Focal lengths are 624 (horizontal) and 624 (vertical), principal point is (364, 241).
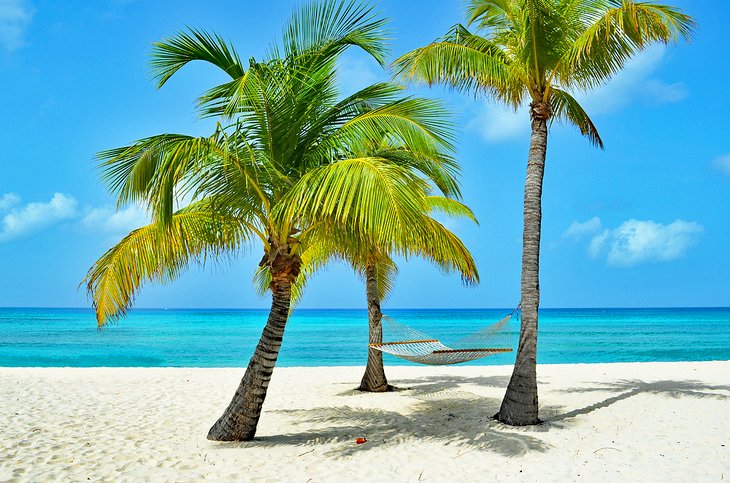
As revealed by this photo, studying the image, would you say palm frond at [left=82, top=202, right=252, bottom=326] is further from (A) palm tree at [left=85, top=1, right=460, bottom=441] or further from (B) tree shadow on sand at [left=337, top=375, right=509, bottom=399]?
(B) tree shadow on sand at [left=337, top=375, right=509, bottom=399]

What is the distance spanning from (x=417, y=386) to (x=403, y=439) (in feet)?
11.9

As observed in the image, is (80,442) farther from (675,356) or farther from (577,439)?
(675,356)

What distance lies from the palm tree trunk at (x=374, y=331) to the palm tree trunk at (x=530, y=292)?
229 centimetres

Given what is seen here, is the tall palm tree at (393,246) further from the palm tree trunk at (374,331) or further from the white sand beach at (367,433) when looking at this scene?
the white sand beach at (367,433)

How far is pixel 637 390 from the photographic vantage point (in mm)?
8211

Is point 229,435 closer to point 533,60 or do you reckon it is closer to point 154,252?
point 154,252

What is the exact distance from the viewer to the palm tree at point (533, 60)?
19.1 feet

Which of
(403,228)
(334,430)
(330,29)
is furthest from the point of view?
(334,430)

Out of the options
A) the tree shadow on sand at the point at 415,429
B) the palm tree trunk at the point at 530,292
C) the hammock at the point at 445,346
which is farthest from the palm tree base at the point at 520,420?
the hammock at the point at 445,346

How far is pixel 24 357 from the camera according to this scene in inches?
870

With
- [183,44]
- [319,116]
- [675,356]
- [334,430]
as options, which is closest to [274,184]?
[319,116]

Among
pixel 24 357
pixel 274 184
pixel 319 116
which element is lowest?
pixel 24 357

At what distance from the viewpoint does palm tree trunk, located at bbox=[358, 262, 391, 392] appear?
824cm

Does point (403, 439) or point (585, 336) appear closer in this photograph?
point (403, 439)
